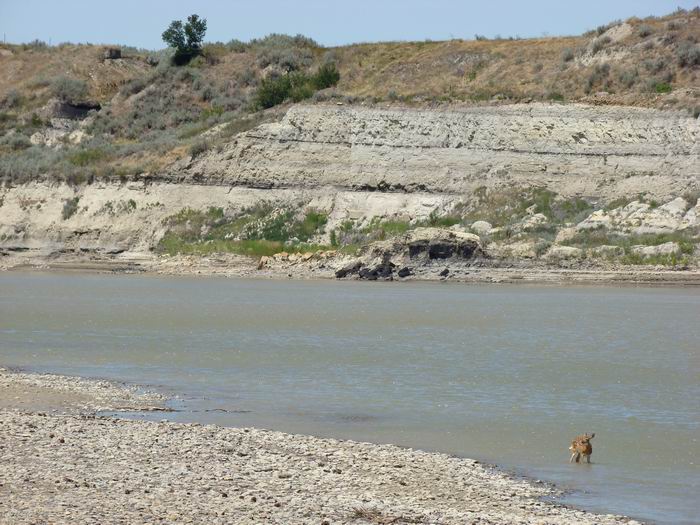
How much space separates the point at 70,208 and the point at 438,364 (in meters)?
40.7

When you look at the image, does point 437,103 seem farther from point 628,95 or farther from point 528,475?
point 528,475

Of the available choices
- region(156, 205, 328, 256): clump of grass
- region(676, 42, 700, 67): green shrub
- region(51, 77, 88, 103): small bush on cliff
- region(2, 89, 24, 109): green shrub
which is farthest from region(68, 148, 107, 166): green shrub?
region(676, 42, 700, 67): green shrub

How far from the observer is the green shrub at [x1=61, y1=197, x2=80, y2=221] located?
6056cm

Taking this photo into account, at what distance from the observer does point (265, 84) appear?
66812 millimetres

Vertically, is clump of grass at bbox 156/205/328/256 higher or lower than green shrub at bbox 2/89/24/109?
lower

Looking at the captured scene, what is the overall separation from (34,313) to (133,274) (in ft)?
67.1

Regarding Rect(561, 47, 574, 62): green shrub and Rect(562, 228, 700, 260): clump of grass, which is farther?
Rect(561, 47, 574, 62): green shrub

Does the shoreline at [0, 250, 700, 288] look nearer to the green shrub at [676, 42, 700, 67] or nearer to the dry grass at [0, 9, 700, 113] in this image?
the dry grass at [0, 9, 700, 113]

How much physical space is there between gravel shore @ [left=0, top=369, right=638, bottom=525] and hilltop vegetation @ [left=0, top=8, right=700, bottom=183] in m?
42.8

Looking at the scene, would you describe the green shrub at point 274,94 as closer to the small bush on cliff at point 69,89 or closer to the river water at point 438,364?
the small bush on cliff at point 69,89

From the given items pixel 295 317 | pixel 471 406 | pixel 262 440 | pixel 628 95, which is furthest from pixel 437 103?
pixel 262 440

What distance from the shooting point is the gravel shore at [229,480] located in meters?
11.2

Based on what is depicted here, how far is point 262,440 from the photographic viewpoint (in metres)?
15.0

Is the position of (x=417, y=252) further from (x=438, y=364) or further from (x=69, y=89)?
(x=69, y=89)
